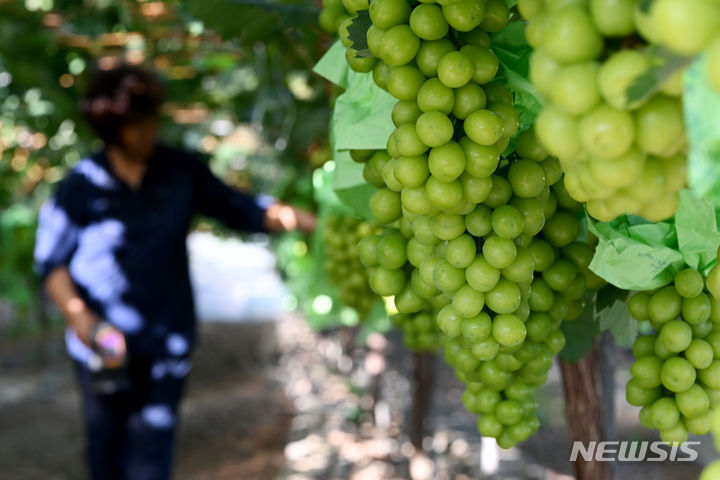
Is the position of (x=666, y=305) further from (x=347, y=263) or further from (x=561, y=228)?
(x=347, y=263)

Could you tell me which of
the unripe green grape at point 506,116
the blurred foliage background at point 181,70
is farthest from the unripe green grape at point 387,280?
the blurred foliage background at point 181,70

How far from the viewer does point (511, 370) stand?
0.68m

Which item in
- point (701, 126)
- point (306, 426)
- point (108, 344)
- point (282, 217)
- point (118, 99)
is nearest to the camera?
point (701, 126)

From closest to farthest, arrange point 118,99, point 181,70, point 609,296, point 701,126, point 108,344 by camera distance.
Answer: point 701,126 < point 609,296 < point 108,344 < point 118,99 < point 181,70

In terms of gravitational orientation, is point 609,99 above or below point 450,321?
above

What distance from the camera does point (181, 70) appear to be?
327 cm

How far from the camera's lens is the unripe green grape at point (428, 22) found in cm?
54

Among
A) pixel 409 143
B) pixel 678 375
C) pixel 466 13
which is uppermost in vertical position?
pixel 466 13

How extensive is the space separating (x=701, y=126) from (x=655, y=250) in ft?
0.93

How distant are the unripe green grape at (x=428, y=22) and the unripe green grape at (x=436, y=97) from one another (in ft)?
0.13

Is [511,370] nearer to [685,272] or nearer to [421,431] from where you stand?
[685,272]

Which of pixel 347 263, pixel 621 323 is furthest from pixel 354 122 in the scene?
pixel 347 263

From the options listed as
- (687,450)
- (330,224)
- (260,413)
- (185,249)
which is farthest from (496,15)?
(260,413)

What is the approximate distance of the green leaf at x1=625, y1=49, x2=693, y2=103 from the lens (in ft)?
1.11
